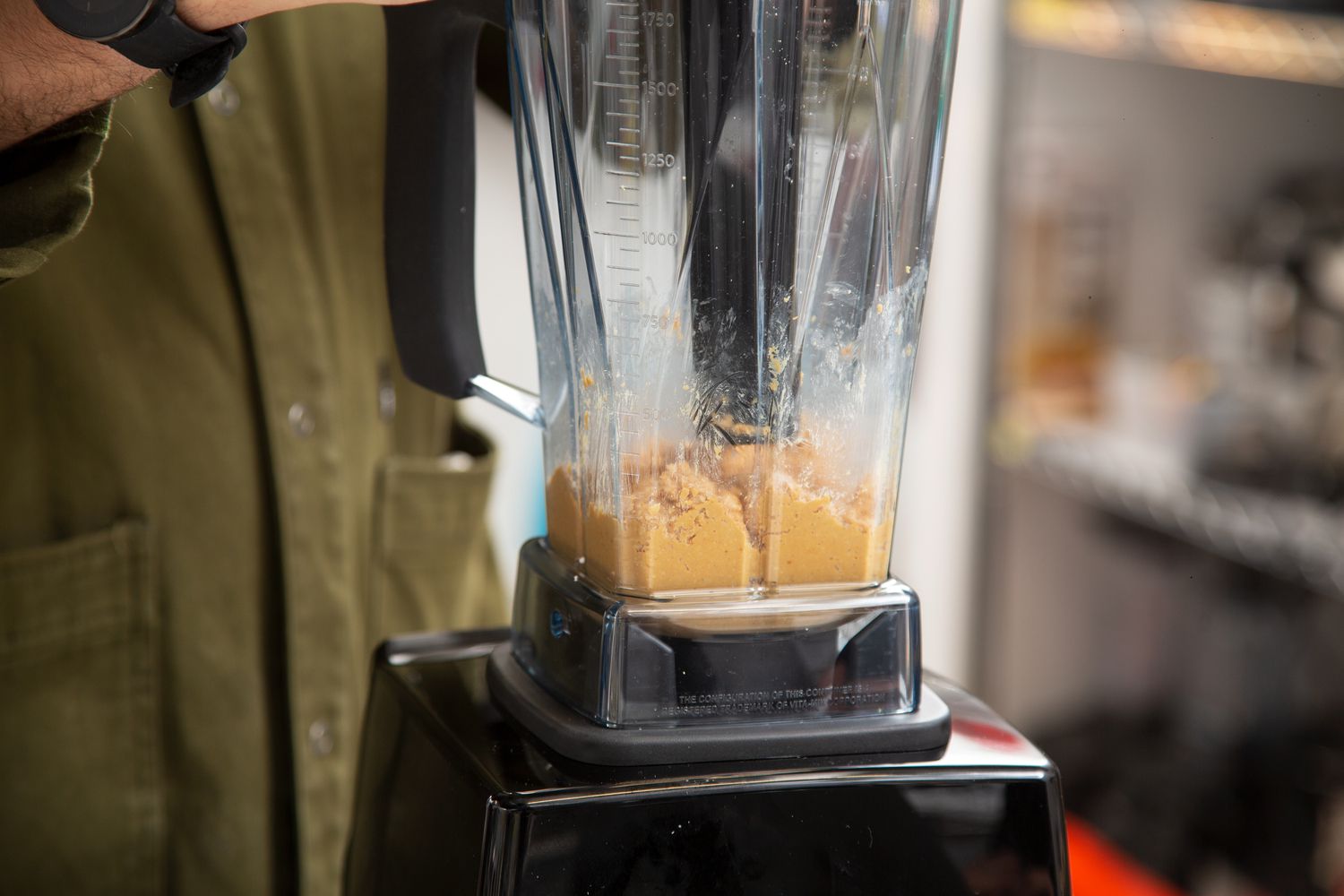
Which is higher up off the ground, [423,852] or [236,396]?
[236,396]

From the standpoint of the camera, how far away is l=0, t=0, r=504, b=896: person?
637 millimetres

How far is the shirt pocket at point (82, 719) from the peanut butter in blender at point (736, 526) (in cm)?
35

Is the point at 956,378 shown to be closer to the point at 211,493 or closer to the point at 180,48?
the point at 211,493

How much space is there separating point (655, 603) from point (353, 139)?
45 centimetres

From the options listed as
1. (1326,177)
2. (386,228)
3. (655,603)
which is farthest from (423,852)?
(1326,177)

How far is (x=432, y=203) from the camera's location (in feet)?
1.51

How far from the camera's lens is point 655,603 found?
1.37ft

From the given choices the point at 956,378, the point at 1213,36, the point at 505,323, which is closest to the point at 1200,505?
the point at 956,378

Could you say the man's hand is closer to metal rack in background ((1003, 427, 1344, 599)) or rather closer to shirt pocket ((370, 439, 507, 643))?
shirt pocket ((370, 439, 507, 643))

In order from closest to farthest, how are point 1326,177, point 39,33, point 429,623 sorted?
point 39,33 < point 429,623 < point 1326,177

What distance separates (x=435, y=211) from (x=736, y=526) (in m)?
0.17

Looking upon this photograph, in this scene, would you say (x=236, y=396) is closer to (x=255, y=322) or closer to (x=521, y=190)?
(x=255, y=322)

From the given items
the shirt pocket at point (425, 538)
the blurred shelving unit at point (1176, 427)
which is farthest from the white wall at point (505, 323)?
the blurred shelving unit at point (1176, 427)

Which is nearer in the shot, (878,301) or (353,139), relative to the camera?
(878,301)
